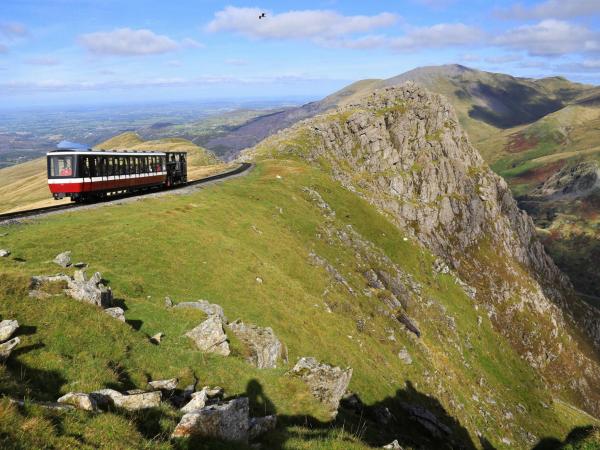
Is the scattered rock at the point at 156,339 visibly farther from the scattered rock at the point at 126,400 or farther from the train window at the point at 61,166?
the train window at the point at 61,166

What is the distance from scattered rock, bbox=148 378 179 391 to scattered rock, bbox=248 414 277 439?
433 cm

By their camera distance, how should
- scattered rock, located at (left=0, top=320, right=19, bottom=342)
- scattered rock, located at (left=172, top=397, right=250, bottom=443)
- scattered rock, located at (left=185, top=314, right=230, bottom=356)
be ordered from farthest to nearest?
scattered rock, located at (left=185, top=314, right=230, bottom=356) → scattered rock, located at (left=0, top=320, right=19, bottom=342) → scattered rock, located at (left=172, top=397, right=250, bottom=443)

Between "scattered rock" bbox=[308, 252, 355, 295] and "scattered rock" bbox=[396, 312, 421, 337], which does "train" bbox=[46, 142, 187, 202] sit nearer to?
"scattered rock" bbox=[308, 252, 355, 295]

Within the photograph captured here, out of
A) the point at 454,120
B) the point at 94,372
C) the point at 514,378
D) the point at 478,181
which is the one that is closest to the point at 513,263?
the point at 478,181

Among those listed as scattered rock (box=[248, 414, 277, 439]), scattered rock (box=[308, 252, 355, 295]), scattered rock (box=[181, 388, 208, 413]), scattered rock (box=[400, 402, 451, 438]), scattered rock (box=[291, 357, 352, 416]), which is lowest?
scattered rock (box=[400, 402, 451, 438])

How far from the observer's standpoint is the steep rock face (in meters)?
126

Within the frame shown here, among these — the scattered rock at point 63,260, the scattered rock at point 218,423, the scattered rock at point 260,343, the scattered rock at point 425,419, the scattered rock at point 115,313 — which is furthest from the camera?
the scattered rock at point 425,419

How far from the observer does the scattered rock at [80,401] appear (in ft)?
38.5

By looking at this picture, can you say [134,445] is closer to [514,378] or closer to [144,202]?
[144,202]

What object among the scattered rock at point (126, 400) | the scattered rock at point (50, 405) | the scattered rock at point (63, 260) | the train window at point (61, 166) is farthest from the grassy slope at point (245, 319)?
the train window at point (61, 166)

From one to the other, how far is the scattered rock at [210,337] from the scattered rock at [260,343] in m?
2.54

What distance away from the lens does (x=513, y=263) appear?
157 m

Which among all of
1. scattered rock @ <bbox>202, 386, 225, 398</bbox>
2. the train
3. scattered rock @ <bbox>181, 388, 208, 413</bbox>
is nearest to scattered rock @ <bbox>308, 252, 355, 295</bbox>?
the train

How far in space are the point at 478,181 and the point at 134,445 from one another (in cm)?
18503
